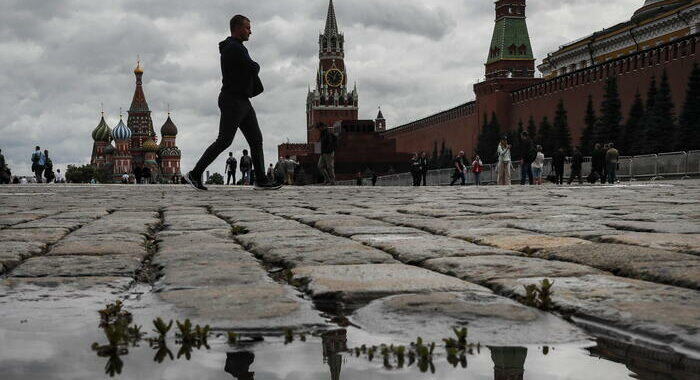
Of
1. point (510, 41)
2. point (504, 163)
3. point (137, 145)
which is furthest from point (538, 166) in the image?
point (137, 145)

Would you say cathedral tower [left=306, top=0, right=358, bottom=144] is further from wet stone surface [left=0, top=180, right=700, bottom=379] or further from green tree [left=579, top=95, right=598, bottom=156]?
wet stone surface [left=0, top=180, right=700, bottom=379]

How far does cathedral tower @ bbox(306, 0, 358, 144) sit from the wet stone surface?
100448mm

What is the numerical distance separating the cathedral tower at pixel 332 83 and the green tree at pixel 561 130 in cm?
6053

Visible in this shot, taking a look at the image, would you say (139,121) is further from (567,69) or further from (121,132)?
(567,69)

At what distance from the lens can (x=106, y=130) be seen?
118m

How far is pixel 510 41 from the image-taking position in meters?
63.2

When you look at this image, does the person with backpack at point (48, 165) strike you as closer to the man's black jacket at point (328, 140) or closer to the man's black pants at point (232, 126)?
the man's black jacket at point (328, 140)

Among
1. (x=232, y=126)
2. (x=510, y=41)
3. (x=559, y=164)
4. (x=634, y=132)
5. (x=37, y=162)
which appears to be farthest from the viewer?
(x=510, y=41)

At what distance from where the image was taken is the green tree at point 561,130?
4341 cm

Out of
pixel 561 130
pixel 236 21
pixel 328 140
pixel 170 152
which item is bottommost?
pixel 328 140

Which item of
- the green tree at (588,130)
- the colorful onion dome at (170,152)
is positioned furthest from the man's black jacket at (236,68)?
Answer: the colorful onion dome at (170,152)

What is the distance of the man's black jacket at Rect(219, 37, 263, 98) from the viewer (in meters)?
8.48

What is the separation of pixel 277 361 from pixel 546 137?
148ft

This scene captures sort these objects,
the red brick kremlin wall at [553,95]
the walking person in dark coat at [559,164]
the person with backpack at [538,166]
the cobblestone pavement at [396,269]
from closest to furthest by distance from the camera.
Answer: the cobblestone pavement at [396,269] < the person with backpack at [538,166] < the walking person in dark coat at [559,164] < the red brick kremlin wall at [553,95]
